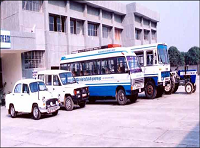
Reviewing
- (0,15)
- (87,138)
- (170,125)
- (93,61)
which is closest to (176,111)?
(170,125)

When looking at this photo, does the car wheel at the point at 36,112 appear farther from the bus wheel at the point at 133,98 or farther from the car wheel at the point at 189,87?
the car wheel at the point at 189,87

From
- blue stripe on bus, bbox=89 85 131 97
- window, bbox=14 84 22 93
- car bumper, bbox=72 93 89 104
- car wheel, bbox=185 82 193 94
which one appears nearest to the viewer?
window, bbox=14 84 22 93

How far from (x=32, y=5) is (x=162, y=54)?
13495 mm

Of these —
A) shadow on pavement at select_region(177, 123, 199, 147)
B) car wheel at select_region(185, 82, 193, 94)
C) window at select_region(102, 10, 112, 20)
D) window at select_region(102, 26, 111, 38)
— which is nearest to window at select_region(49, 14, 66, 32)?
window at select_region(102, 10, 112, 20)

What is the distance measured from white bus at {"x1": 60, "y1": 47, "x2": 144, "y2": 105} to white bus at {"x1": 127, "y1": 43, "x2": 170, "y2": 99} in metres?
1.50

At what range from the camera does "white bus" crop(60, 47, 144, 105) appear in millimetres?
14883

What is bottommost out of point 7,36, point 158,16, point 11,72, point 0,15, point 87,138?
point 87,138

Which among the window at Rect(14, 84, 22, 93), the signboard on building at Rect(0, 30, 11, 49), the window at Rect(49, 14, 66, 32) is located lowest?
the window at Rect(14, 84, 22, 93)

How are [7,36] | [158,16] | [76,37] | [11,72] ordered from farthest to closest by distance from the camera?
[158,16]
[76,37]
[11,72]
[7,36]

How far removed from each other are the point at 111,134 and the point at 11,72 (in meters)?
15.9

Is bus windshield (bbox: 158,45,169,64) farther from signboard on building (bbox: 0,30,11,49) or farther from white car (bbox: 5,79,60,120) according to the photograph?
signboard on building (bbox: 0,30,11,49)

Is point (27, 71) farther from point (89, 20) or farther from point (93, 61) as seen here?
point (89, 20)

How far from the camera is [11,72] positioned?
21.8m

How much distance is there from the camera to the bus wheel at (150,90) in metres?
16.9
